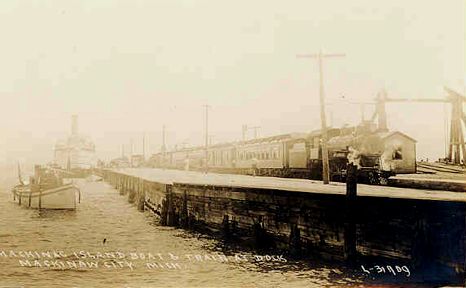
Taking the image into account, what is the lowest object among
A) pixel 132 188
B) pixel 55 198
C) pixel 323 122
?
pixel 55 198

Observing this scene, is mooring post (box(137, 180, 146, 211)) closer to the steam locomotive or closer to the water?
the water

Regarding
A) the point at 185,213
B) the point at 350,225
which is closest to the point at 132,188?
the point at 185,213

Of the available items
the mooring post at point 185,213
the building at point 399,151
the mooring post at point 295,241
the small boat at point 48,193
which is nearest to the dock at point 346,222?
the mooring post at point 295,241

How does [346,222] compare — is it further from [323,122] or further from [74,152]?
[74,152]

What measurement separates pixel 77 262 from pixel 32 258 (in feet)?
6.07

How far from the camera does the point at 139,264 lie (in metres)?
13.4

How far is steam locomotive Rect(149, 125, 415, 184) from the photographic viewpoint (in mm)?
23641

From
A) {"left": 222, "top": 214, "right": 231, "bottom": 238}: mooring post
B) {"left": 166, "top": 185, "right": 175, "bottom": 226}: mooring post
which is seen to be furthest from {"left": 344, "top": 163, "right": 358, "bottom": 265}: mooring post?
{"left": 166, "top": 185, "right": 175, "bottom": 226}: mooring post

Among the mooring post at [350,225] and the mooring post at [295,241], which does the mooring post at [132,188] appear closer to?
the mooring post at [295,241]

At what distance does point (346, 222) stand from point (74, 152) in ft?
311

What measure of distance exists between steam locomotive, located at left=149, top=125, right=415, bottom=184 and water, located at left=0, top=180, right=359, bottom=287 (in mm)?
10188

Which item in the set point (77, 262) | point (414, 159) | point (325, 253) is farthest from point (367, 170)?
point (77, 262)

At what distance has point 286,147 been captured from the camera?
31.9 meters

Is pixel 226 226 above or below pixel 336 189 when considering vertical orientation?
below
